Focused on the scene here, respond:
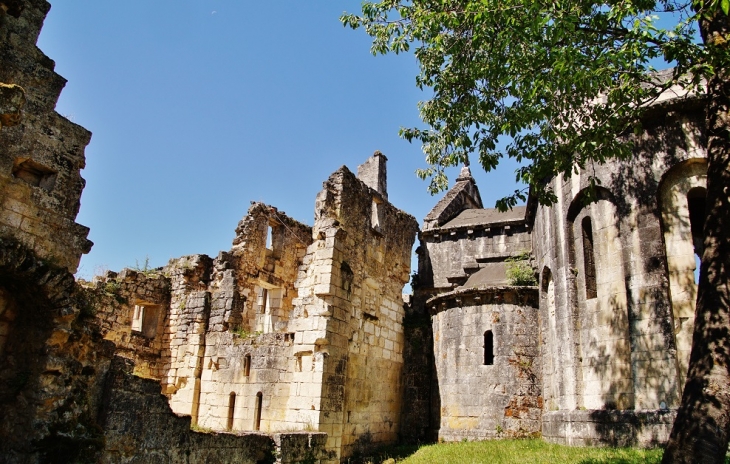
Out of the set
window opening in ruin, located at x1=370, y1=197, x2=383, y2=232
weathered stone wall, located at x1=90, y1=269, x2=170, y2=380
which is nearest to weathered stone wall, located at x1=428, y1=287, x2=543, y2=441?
window opening in ruin, located at x1=370, y1=197, x2=383, y2=232

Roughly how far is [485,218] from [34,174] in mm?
14797

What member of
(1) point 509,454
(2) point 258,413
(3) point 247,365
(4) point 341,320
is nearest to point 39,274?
(3) point 247,365

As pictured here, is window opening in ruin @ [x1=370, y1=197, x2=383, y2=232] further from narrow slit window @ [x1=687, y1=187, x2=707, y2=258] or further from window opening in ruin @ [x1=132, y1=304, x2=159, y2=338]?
narrow slit window @ [x1=687, y1=187, x2=707, y2=258]

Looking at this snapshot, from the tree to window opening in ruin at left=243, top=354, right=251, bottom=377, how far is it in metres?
6.32

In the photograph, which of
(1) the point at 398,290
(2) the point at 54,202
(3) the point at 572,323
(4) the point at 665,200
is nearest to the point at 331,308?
(1) the point at 398,290

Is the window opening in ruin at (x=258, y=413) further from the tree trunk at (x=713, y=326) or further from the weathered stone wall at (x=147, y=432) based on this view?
the tree trunk at (x=713, y=326)

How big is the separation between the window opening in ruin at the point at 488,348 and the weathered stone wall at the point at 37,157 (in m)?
10.4

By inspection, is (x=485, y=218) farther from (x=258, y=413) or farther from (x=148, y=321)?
(x=148, y=321)

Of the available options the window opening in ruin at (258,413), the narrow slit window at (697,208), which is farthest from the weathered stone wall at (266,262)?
the narrow slit window at (697,208)

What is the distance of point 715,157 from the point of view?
22.8 feet

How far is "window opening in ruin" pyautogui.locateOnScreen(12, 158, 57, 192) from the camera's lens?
28.5ft

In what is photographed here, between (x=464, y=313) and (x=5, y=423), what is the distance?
11.2m

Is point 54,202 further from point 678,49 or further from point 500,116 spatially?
point 678,49

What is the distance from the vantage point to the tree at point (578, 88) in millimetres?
6316
